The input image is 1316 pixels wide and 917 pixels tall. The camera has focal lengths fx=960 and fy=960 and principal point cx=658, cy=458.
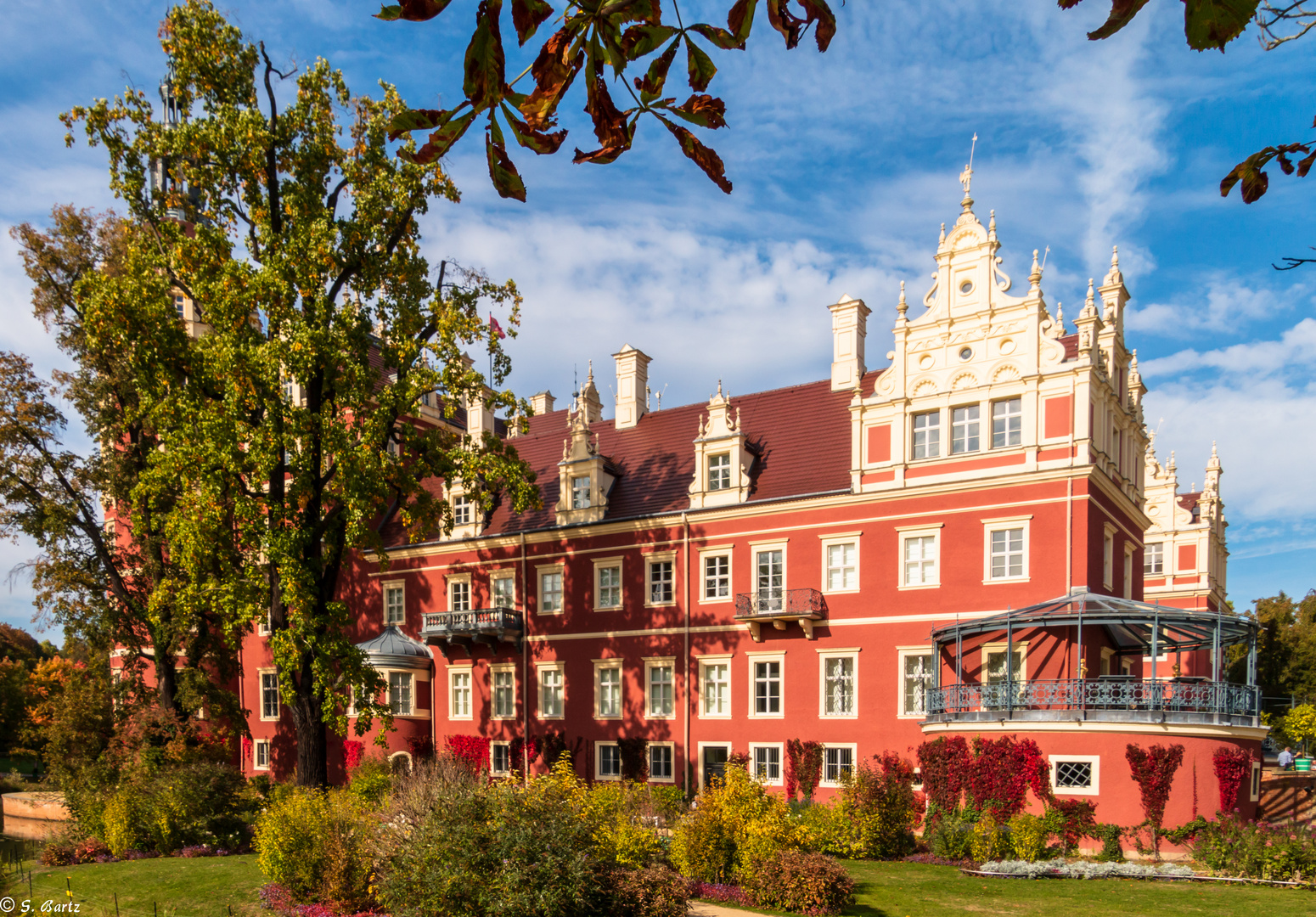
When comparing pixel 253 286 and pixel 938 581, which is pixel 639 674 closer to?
pixel 938 581

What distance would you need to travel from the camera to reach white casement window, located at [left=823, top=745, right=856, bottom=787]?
89.9ft

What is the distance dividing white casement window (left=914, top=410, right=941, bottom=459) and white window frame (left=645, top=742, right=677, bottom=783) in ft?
39.2

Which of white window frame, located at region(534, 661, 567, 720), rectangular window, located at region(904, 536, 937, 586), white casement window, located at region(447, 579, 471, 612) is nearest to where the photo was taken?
rectangular window, located at region(904, 536, 937, 586)

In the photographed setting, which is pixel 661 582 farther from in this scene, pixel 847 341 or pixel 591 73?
pixel 591 73

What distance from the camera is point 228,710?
3216 cm

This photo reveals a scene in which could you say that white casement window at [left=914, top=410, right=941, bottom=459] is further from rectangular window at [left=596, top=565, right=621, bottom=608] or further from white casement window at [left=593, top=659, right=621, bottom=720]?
white casement window at [left=593, top=659, right=621, bottom=720]

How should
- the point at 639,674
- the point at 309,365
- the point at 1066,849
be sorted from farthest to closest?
the point at 639,674, the point at 309,365, the point at 1066,849

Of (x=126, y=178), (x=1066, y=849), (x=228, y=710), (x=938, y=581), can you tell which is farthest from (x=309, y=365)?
(x=1066, y=849)

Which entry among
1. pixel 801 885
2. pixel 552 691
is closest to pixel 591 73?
pixel 801 885

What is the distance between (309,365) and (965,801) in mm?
19103

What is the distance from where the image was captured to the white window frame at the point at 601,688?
3186cm

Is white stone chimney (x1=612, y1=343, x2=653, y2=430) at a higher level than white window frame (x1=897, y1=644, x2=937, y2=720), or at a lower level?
higher

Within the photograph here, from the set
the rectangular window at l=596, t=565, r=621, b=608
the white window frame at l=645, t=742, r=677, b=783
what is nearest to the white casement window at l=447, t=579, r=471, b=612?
the rectangular window at l=596, t=565, r=621, b=608

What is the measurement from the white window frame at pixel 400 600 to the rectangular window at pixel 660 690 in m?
11.4
